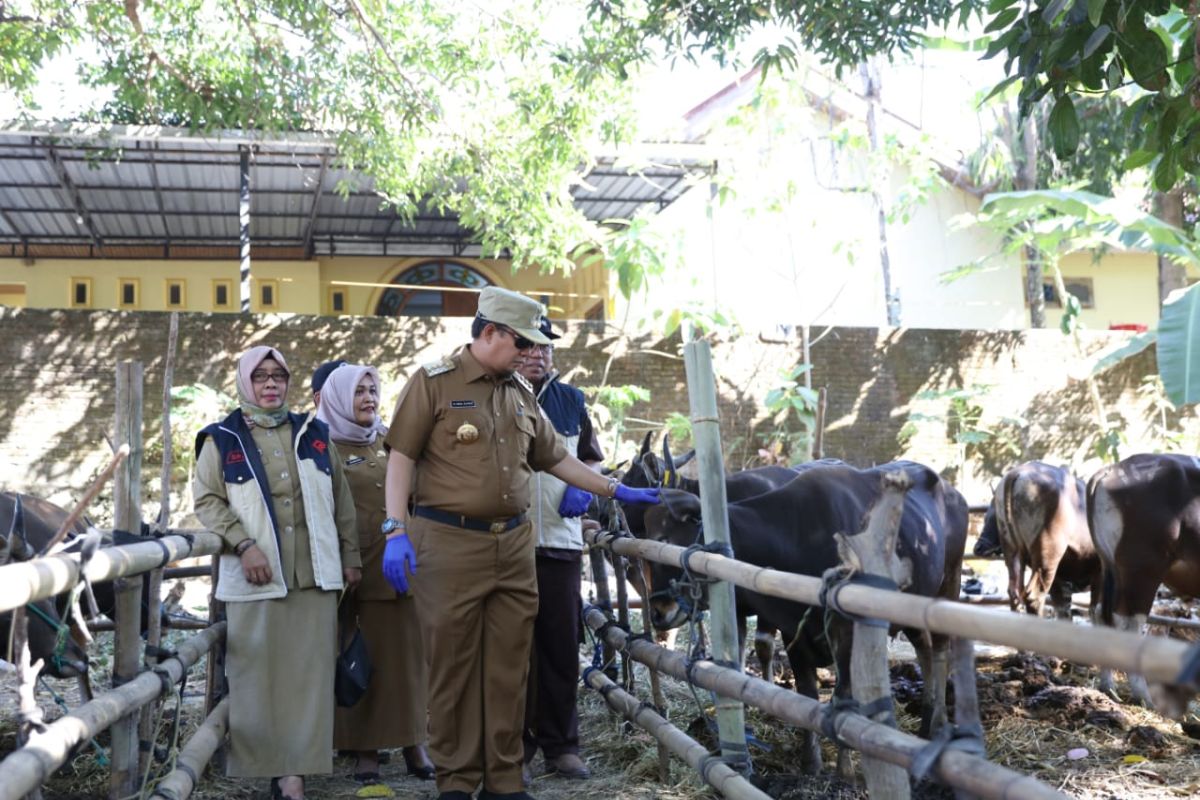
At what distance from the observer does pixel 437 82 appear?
1140 centimetres

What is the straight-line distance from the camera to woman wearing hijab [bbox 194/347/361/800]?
4.84 meters

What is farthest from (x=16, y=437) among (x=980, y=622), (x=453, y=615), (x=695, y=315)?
(x=980, y=622)

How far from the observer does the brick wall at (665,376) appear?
13.5 metres

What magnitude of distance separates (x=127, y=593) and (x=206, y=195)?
46.2 feet

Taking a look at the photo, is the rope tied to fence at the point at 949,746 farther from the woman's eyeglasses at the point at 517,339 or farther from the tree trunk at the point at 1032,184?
the tree trunk at the point at 1032,184

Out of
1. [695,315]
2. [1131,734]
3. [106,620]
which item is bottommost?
[1131,734]

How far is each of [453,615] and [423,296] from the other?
16.5 metres

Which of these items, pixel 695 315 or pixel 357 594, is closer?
pixel 357 594

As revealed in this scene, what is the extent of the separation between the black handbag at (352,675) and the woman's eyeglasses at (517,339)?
58.6 inches

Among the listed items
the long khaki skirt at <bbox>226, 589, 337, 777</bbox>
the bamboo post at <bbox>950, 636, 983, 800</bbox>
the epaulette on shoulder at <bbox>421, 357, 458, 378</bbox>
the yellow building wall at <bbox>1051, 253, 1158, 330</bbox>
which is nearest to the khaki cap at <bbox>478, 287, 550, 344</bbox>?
the epaulette on shoulder at <bbox>421, 357, 458, 378</bbox>

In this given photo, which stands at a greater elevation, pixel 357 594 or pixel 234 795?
pixel 357 594

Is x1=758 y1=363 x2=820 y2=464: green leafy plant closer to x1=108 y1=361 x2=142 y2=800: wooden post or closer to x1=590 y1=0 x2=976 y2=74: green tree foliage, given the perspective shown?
x1=590 y1=0 x2=976 y2=74: green tree foliage

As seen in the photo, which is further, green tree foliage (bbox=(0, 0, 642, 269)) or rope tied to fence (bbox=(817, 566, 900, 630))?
green tree foliage (bbox=(0, 0, 642, 269))

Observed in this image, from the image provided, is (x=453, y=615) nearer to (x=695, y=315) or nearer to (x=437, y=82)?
(x=437, y=82)
